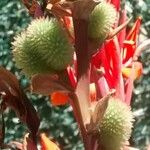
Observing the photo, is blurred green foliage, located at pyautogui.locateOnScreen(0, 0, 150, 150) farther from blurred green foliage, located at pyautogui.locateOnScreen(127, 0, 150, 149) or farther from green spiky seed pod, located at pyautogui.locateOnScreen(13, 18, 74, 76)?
green spiky seed pod, located at pyautogui.locateOnScreen(13, 18, 74, 76)

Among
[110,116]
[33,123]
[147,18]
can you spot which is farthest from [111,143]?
[147,18]

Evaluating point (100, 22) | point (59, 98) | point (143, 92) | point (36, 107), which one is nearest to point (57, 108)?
point (36, 107)

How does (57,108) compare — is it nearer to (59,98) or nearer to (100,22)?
(59,98)

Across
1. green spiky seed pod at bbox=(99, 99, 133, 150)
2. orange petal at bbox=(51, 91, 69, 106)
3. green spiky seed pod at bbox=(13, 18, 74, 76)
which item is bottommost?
green spiky seed pod at bbox=(99, 99, 133, 150)

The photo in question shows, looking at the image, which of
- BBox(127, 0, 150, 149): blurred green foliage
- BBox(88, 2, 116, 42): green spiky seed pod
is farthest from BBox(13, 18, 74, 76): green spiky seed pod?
BBox(127, 0, 150, 149): blurred green foliage

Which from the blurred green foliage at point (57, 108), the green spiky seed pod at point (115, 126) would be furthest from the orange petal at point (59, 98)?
the blurred green foliage at point (57, 108)

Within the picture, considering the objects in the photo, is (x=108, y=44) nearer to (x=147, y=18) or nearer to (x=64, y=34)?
(x=64, y=34)
